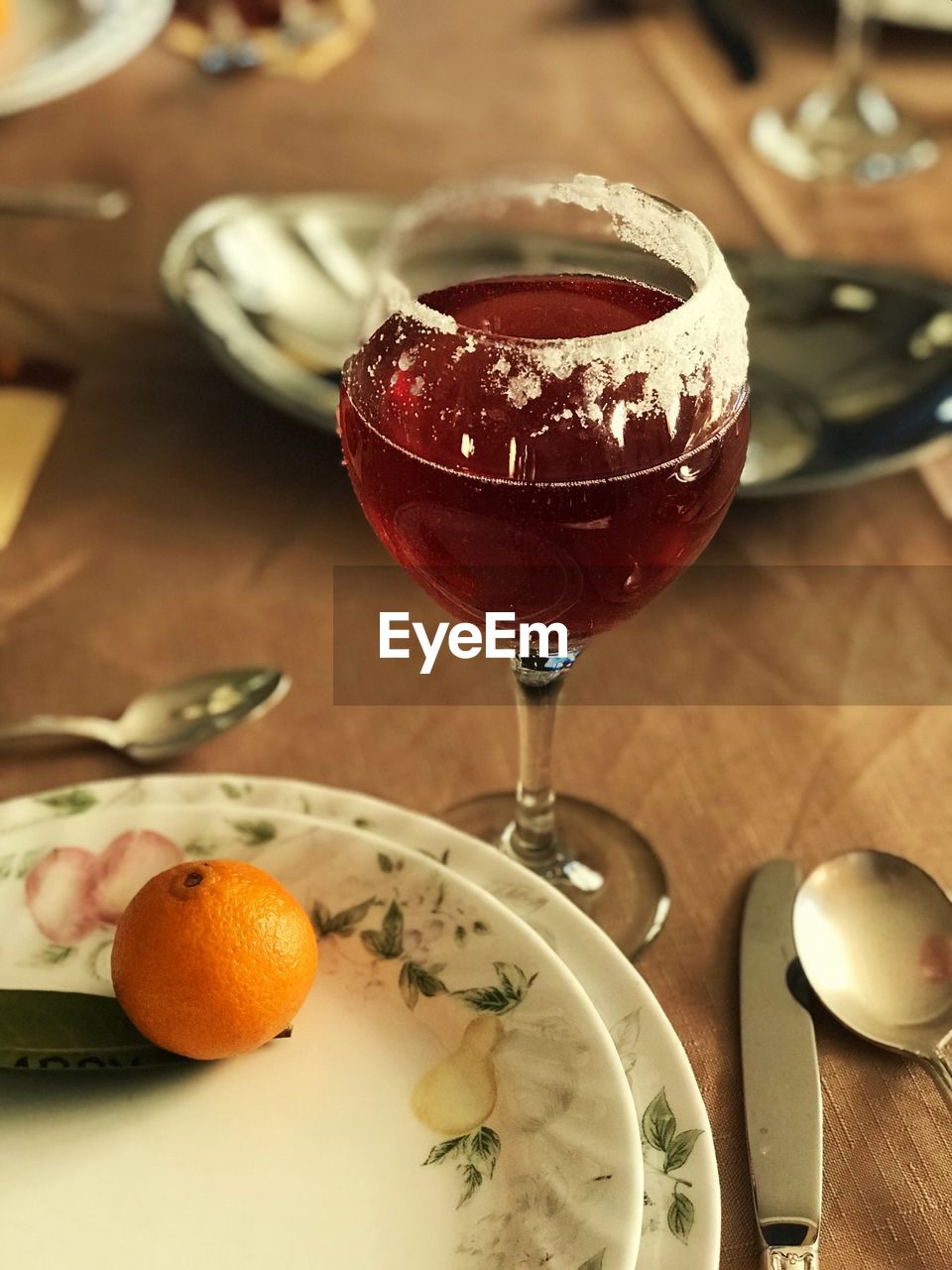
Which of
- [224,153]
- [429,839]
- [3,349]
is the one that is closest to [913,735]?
[429,839]

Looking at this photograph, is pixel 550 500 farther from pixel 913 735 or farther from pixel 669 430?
pixel 913 735

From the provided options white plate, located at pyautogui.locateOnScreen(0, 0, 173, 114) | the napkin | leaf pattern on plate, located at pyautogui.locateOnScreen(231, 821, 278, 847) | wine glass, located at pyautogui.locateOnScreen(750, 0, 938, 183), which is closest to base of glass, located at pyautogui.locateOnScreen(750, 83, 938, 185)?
wine glass, located at pyautogui.locateOnScreen(750, 0, 938, 183)

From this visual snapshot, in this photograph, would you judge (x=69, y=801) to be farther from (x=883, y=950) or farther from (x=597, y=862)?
(x=883, y=950)

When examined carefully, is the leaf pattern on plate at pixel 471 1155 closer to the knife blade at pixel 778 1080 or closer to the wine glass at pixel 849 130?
the knife blade at pixel 778 1080

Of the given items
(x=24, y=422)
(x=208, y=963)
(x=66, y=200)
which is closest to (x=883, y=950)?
(x=208, y=963)

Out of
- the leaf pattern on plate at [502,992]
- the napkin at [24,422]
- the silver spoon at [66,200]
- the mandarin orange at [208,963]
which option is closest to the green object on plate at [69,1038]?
the mandarin orange at [208,963]

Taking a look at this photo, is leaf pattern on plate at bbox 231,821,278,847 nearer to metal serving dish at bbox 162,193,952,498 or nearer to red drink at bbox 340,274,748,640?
red drink at bbox 340,274,748,640
